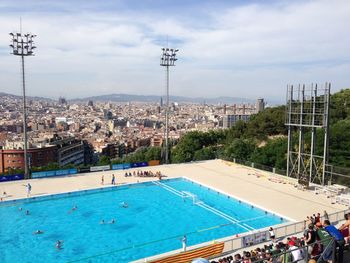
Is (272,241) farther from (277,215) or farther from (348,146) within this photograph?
(348,146)

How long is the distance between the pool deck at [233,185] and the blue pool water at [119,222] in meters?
0.96

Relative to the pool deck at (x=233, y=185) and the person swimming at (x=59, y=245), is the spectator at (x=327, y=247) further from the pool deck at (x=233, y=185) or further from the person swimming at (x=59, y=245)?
the person swimming at (x=59, y=245)

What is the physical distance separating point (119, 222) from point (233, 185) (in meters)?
9.64

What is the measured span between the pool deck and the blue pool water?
96 cm

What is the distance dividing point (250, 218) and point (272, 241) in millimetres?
5029

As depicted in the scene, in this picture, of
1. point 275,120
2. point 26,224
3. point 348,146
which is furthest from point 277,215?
point 275,120

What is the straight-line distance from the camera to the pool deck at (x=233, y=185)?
65.7ft

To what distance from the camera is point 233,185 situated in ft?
82.4

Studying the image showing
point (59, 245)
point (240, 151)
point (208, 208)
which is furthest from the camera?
point (240, 151)

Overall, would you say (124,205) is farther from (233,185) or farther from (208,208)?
(233,185)

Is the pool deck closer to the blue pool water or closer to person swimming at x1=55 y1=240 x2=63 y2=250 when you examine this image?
the blue pool water

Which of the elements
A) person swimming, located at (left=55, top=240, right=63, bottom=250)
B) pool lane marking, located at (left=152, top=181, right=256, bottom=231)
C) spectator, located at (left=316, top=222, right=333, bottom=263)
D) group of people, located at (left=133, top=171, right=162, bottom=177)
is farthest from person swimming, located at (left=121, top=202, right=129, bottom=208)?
spectator, located at (left=316, top=222, right=333, bottom=263)

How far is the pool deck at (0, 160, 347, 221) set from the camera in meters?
20.0

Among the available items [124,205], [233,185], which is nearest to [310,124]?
[233,185]
